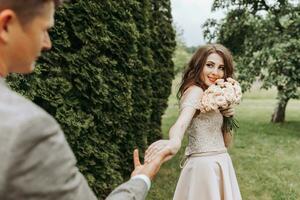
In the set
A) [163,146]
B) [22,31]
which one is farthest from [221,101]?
[22,31]

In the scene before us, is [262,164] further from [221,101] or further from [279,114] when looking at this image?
[279,114]

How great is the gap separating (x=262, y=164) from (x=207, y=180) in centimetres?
519

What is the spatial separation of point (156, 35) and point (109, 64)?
408cm

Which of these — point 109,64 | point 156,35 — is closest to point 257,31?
point 156,35

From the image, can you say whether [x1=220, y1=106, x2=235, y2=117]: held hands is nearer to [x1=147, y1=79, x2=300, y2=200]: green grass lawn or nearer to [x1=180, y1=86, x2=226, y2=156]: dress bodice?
[x1=180, y1=86, x2=226, y2=156]: dress bodice

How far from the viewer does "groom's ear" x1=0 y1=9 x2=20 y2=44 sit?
1.02 meters

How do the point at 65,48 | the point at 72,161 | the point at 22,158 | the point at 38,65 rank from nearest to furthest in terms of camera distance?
the point at 22,158 → the point at 72,161 → the point at 38,65 → the point at 65,48

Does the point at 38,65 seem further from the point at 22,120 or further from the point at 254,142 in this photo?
the point at 254,142

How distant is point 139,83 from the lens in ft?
21.2

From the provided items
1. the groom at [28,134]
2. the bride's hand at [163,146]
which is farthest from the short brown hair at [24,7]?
the bride's hand at [163,146]

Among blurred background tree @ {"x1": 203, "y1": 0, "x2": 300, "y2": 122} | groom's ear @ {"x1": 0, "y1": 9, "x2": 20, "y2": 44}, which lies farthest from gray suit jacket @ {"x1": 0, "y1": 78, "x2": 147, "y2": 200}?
blurred background tree @ {"x1": 203, "y1": 0, "x2": 300, "y2": 122}

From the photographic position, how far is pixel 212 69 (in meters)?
4.27

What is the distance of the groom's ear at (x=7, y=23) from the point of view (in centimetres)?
102

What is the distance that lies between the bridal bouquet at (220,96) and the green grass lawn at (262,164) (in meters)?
1.68
